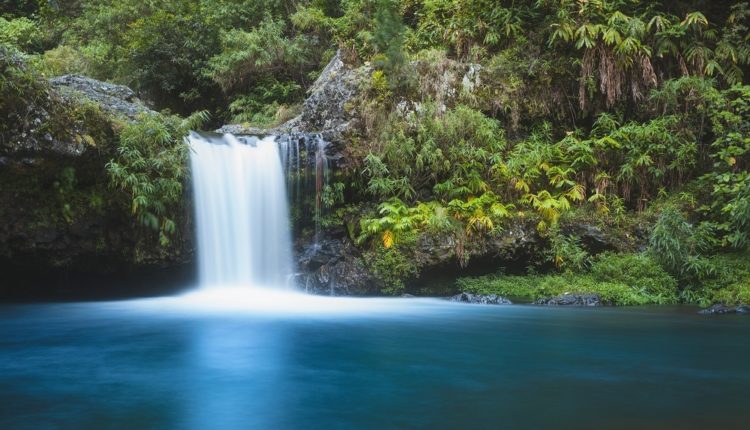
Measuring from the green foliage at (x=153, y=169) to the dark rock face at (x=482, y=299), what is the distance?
18.5 ft

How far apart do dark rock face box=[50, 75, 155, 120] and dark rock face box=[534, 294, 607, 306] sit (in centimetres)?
877

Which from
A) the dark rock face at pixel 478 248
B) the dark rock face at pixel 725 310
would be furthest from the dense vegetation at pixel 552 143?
the dark rock face at pixel 725 310

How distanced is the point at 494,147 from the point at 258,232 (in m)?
5.55

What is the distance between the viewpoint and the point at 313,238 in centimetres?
1299

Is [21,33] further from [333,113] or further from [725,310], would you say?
[725,310]

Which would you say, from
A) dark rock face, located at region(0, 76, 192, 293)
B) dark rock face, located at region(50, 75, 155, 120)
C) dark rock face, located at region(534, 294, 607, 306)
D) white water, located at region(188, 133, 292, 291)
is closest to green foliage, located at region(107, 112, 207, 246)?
dark rock face, located at region(0, 76, 192, 293)

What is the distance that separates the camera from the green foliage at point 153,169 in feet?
34.5

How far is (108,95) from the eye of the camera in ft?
42.6

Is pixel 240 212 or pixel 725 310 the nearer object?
pixel 725 310

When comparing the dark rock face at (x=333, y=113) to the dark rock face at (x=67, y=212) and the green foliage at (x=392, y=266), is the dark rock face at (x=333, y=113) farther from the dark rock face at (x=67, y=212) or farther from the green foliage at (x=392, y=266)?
the dark rock face at (x=67, y=212)

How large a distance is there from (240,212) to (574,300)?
22.7ft

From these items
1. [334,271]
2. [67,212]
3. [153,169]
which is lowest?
[334,271]

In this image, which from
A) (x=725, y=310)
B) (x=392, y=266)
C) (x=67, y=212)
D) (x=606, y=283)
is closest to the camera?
(x=725, y=310)

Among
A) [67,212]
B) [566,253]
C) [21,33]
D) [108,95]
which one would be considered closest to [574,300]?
[566,253]
